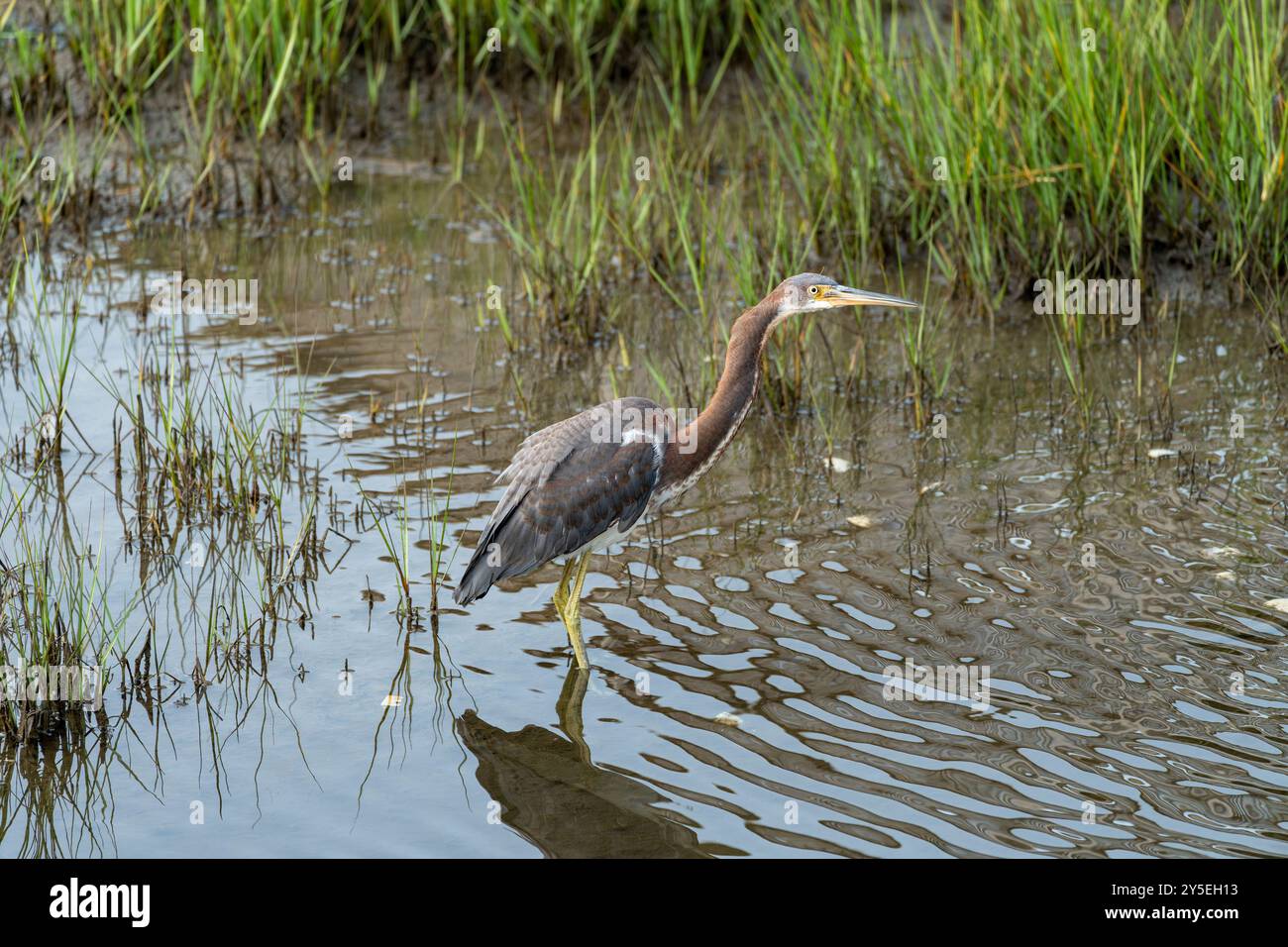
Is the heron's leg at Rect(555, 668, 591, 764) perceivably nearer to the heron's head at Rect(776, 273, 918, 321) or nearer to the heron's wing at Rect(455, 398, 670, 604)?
the heron's wing at Rect(455, 398, 670, 604)

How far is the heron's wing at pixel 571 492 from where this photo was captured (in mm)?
6129

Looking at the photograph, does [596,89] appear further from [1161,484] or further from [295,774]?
[295,774]

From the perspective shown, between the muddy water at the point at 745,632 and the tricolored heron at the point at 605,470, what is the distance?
310mm

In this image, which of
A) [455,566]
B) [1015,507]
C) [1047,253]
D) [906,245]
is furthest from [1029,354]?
[455,566]

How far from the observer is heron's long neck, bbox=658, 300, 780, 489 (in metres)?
6.35

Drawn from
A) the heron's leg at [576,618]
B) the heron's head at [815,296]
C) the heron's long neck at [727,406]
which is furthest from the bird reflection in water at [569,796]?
the heron's head at [815,296]

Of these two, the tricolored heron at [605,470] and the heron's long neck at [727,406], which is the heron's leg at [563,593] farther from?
the heron's long neck at [727,406]

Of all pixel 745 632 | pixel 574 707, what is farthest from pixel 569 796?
pixel 745 632

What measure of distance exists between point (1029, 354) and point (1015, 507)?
1935 mm

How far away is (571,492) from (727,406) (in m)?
0.73

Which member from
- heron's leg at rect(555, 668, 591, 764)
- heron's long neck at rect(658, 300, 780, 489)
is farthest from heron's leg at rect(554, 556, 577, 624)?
heron's long neck at rect(658, 300, 780, 489)

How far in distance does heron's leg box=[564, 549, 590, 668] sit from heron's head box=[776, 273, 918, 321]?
129 centimetres

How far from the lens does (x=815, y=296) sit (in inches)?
255

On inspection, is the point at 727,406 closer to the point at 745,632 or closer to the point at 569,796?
the point at 745,632
